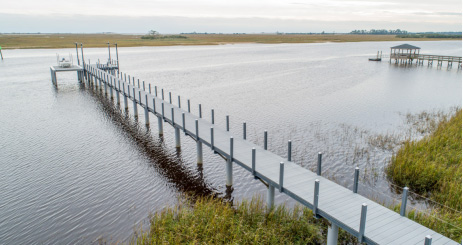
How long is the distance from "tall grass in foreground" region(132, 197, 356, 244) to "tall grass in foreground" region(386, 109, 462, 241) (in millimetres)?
3220

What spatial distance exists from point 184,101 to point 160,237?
2165 cm

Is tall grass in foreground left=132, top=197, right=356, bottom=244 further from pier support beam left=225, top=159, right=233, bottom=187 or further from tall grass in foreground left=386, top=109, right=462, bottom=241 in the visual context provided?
tall grass in foreground left=386, top=109, right=462, bottom=241

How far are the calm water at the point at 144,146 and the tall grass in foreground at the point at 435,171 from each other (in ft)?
3.20

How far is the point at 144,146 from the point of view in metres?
19.7

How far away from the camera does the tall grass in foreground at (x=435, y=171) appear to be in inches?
456

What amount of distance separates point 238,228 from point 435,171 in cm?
874

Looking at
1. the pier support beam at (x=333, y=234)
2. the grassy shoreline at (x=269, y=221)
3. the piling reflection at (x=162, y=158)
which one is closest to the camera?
the pier support beam at (x=333, y=234)

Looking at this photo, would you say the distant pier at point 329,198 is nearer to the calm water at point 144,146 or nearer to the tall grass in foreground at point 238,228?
the calm water at point 144,146

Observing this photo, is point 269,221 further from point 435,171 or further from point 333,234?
point 435,171

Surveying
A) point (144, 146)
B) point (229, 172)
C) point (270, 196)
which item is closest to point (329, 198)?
point (270, 196)

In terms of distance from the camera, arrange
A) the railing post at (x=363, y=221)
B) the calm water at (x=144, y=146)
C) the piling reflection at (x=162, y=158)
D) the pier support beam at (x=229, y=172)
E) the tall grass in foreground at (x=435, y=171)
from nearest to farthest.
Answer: the railing post at (x=363, y=221)
the tall grass in foreground at (x=435, y=171)
the calm water at (x=144, y=146)
the pier support beam at (x=229, y=172)
the piling reflection at (x=162, y=158)

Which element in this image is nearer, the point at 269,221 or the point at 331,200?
the point at 331,200

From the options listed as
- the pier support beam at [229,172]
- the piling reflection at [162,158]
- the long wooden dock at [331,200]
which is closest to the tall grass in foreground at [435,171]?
the long wooden dock at [331,200]

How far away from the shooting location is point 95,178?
1561 cm
